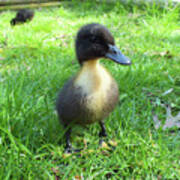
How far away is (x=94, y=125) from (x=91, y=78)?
2.23ft

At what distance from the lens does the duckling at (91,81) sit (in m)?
1.80

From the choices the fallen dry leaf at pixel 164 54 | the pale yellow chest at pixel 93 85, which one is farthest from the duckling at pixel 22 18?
the pale yellow chest at pixel 93 85

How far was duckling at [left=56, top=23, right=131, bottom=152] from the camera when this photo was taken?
Answer: 1796 mm

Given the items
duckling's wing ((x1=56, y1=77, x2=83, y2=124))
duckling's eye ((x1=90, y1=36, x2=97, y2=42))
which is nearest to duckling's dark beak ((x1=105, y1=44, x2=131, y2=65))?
duckling's eye ((x1=90, y1=36, x2=97, y2=42))

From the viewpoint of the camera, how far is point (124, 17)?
5570 mm

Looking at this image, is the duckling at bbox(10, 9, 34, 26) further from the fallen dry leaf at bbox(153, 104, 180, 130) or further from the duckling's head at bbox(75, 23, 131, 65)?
the fallen dry leaf at bbox(153, 104, 180, 130)

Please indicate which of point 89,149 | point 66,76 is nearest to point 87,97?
point 89,149

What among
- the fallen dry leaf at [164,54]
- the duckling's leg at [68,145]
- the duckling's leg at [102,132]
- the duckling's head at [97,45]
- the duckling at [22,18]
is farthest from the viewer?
the duckling at [22,18]

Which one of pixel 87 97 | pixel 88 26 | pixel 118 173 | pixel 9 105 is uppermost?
pixel 88 26

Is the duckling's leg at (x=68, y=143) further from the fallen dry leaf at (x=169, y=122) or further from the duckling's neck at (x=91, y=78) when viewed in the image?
the fallen dry leaf at (x=169, y=122)

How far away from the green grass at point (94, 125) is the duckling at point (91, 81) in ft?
0.86

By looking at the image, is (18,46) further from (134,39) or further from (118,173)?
(118,173)

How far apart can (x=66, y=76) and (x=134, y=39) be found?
187 centimetres

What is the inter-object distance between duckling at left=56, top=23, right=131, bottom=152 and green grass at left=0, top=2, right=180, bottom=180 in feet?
0.86
